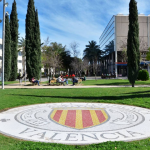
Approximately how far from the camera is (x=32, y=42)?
80.5 feet

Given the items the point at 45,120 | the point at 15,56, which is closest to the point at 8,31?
the point at 15,56

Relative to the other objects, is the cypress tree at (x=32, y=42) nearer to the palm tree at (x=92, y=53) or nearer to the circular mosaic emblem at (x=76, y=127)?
the circular mosaic emblem at (x=76, y=127)

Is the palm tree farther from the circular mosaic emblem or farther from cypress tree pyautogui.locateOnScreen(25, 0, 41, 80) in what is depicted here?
the circular mosaic emblem

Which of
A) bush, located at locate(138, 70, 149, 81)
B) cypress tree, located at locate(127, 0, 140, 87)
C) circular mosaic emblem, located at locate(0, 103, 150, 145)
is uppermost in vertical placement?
cypress tree, located at locate(127, 0, 140, 87)

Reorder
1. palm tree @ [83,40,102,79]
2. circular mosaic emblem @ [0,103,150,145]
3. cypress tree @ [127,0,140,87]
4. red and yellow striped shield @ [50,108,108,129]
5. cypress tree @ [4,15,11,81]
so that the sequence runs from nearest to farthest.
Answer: circular mosaic emblem @ [0,103,150,145]
red and yellow striped shield @ [50,108,108,129]
cypress tree @ [127,0,140,87]
cypress tree @ [4,15,11,81]
palm tree @ [83,40,102,79]

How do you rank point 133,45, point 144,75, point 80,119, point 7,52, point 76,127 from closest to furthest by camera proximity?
point 76,127
point 80,119
point 133,45
point 144,75
point 7,52

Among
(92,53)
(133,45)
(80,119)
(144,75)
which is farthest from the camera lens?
(92,53)

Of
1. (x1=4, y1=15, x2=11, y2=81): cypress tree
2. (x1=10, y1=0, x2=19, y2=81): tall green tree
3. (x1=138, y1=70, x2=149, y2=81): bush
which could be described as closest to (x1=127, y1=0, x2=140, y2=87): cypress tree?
(x1=138, y1=70, x2=149, y2=81): bush

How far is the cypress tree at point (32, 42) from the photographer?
2453 cm

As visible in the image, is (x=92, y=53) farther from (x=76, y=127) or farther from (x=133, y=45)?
(x=76, y=127)

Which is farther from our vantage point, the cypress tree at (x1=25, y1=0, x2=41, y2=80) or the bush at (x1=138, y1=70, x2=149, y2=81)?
the bush at (x1=138, y1=70, x2=149, y2=81)

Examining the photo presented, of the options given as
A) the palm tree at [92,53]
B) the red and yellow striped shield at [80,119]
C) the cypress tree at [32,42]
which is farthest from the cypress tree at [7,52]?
the palm tree at [92,53]

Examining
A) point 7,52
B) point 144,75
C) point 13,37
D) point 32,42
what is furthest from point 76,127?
point 13,37

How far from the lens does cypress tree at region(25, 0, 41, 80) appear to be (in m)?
24.5
